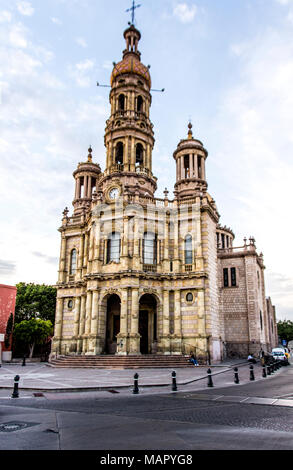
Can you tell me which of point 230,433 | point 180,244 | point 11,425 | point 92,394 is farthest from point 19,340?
point 230,433

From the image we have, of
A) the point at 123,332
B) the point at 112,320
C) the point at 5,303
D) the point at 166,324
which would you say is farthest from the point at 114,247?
the point at 5,303

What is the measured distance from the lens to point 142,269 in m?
33.3

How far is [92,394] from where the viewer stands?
15.1 m

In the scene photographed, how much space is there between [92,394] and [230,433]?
8.94 meters

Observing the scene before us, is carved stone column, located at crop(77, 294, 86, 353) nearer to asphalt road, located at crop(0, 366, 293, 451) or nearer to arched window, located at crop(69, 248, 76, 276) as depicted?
arched window, located at crop(69, 248, 76, 276)

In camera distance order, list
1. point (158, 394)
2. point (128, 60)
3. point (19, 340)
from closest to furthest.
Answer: point (158, 394) → point (19, 340) → point (128, 60)

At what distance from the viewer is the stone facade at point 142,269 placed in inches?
1259

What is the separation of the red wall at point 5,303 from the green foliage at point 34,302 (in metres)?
7.84

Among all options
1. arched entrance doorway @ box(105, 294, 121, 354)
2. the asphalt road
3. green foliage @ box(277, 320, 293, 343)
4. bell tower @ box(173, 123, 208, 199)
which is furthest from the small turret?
green foliage @ box(277, 320, 293, 343)

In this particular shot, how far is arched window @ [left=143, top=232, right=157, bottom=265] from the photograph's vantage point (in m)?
34.5

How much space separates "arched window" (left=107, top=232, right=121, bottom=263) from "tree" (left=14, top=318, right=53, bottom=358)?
1185 cm

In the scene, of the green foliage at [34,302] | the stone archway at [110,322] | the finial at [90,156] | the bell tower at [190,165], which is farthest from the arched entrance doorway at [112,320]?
the finial at [90,156]

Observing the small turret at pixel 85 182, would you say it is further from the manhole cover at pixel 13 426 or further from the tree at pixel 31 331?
the manhole cover at pixel 13 426

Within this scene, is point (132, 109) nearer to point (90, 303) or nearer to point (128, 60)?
point (128, 60)
